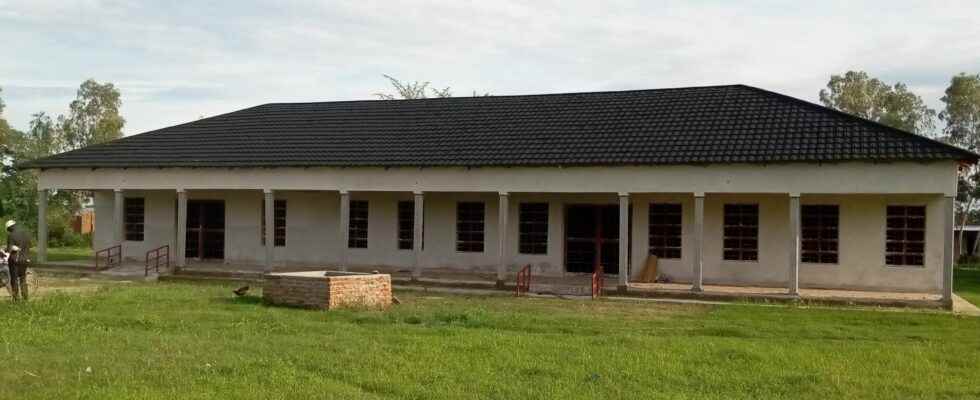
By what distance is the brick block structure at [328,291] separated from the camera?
50.9ft

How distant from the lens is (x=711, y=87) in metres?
23.3

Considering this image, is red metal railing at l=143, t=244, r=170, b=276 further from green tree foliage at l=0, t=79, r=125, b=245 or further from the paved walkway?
green tree foliage at l=0, t=79, r=125, b=245

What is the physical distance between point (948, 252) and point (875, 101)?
112ft

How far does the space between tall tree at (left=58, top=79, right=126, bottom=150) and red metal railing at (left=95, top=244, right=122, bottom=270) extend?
34.6 meters

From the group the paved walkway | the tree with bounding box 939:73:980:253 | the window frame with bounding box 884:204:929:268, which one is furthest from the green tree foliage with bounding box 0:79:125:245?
the tree with bounding box 939:73:980:253

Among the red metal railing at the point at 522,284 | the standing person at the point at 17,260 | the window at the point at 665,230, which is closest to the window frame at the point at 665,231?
the window at the point at 665,230

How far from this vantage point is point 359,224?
2509 centimetres

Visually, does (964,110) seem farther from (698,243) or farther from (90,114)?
(90,114)

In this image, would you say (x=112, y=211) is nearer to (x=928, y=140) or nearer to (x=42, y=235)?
(x=42, y=235)

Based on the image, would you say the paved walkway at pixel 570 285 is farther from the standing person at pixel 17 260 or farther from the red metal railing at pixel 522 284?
the standing person at pixel 17 260

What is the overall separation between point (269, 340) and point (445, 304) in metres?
6.14

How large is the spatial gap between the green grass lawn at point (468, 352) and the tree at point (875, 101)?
34.5m

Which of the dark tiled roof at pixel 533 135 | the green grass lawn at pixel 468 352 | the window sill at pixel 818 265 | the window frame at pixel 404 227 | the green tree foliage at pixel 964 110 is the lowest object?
the green grass lawn at pixel 468 352

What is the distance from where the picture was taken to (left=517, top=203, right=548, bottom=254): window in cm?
2306
